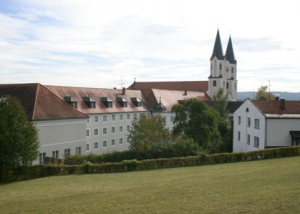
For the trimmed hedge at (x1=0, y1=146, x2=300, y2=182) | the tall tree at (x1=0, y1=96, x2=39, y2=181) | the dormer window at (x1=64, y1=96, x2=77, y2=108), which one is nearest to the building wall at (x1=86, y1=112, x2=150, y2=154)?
the dormer window at (x1=64, y1=96, x2=77, y2=108)

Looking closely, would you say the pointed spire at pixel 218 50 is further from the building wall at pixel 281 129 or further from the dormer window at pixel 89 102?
the building wall at pixel 281 129

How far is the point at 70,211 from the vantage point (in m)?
13.9

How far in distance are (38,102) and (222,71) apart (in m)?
64.7

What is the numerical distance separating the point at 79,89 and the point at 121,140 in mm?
10654

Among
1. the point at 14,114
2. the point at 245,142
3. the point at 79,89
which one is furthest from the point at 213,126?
the point at 14,114

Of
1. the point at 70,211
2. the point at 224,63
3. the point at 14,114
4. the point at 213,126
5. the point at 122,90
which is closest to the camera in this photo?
the point at 70,211

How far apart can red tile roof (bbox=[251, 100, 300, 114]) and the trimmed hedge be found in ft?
29.8

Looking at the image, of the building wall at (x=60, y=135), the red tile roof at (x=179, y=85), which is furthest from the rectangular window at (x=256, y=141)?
the red tile roof at (x=179, y=85)

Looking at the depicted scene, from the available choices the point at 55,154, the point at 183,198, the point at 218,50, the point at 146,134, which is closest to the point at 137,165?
the point at 55,154

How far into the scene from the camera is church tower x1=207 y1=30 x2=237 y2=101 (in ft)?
309

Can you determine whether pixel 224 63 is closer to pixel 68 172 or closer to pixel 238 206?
pixel 68 172

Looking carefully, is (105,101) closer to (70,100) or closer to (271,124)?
(70,100)

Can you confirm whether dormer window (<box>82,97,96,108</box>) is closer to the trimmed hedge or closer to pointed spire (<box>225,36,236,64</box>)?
the trimmed hedge

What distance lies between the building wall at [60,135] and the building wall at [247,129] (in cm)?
1857
